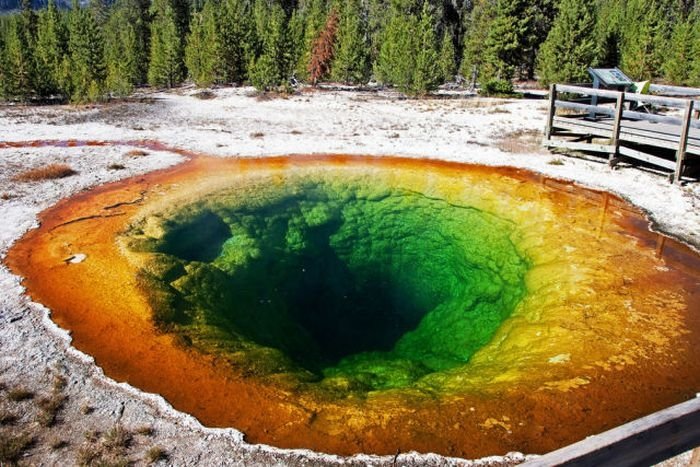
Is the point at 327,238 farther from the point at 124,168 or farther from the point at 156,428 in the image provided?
the point at 156,428

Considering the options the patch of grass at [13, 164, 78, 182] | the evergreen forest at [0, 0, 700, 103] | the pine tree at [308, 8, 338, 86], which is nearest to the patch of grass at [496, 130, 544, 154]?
the patch of grass at [13, 164, 78, 182]

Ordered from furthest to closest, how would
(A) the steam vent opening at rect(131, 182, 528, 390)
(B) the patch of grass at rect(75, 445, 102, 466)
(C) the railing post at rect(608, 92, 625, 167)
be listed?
1. (C) the railing post at rect(608, 92, 625, 167)
2. (A) the steam vent opening at rect(131, 182, 528, 390)
3. (B) the patch of grass at rect(75, 445, 102, 466)

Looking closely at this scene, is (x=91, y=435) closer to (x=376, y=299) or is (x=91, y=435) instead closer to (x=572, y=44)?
(x=376, y=299)

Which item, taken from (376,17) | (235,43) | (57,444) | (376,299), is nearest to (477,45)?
(376,17)

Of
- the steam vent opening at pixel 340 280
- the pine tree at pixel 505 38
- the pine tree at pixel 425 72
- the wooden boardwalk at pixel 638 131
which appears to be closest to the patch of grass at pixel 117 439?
the steam vent opening at pixel 340 280

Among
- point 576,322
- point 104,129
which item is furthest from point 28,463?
point 104,129

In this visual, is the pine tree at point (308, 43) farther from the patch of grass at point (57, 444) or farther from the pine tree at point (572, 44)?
the patch of grass at point (57, 444)

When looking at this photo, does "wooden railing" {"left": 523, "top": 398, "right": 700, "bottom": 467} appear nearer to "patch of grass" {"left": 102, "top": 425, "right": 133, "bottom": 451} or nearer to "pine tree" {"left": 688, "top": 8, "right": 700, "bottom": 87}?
"patch of grass" {"left": 102, "top": 425, "right": 133, "bottom": 451}
